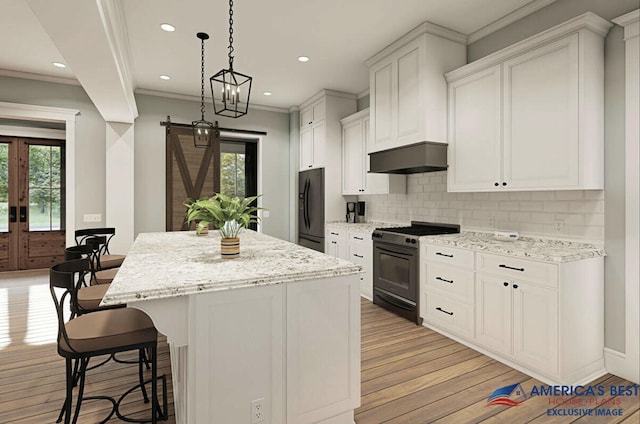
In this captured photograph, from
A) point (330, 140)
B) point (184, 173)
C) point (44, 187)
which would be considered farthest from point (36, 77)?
point (330, 140)

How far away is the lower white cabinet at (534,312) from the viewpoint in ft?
7.66

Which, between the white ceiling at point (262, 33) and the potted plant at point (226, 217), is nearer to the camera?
the potted plant at point (226, 217)

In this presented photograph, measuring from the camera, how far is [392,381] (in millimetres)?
2455

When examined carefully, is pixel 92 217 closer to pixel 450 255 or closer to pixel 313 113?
pixel 313 113

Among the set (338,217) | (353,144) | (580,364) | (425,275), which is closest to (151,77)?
(353,144)

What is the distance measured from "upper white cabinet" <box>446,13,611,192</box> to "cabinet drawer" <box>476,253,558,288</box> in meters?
0.62

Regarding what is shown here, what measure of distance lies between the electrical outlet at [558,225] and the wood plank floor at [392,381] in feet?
3.64

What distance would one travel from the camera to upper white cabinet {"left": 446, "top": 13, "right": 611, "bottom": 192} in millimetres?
2459

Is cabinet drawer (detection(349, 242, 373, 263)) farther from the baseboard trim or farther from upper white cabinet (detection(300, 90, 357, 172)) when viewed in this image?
the baseboard trim

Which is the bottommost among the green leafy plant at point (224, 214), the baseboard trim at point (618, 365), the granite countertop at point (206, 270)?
the baseboard trim at point (618, 365)

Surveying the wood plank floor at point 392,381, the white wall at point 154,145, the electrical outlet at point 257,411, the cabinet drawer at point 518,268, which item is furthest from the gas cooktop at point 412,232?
the white wall at point 154,145

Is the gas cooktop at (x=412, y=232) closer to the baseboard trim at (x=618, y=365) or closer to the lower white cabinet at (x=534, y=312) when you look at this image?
the lower white cabinet at (x=534, y=312)

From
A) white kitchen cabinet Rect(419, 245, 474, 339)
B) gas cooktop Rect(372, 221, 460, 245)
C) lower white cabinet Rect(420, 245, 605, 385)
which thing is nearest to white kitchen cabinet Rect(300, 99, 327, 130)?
gas cooktop Rect(372, 221, 460, 245)

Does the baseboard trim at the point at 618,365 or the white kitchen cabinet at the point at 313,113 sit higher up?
the white kitchen cabinet at the point at 313,113
